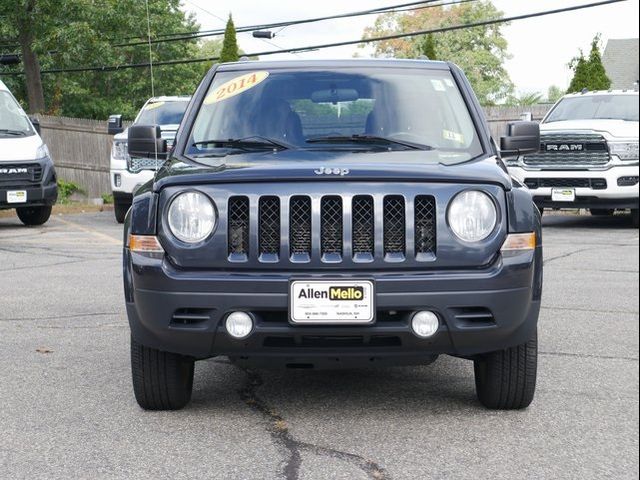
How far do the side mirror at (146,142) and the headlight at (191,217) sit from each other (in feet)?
4.24

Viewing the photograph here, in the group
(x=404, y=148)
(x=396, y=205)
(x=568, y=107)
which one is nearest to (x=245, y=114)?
(x=404, y=148)

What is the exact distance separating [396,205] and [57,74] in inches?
1509

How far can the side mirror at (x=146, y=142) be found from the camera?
19.5 feet

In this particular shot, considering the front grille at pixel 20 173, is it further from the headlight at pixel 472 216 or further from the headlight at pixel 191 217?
the headlight at pixel 472 216

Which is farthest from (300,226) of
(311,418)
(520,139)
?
(520,139)

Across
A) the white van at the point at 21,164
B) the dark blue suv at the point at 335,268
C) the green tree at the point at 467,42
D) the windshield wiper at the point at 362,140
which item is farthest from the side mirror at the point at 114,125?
the green tree at the point at 467,42

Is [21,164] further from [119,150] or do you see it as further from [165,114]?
[165,114]

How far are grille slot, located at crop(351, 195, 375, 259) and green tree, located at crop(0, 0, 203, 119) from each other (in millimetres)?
23709

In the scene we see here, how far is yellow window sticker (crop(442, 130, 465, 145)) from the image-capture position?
18.2ft

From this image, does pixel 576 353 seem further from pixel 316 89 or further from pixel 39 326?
pixel 39 326

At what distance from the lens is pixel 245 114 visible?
574cm

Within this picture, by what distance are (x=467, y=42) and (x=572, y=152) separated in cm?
6252

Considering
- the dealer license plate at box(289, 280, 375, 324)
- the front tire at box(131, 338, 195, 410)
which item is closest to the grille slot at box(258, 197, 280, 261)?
the dealer license plate at box(289, 280, 375, 324)

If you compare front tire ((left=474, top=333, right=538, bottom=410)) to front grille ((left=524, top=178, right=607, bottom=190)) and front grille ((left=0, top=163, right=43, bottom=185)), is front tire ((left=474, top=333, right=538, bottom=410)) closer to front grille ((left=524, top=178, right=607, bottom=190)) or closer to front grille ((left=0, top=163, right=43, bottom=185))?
front grille ((left=524, top=178, right=607, bottom=190))
